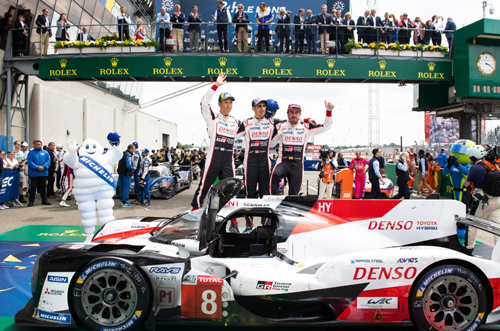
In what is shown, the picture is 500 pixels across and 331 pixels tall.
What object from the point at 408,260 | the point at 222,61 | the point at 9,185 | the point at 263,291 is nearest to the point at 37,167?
the point at 9,185

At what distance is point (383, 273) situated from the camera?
2707 millimetres

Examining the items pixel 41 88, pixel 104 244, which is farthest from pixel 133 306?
pixel 41 88

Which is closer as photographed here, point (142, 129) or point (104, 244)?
point (104, 244)

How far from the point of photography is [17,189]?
31.0 feet

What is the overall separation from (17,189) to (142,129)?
20.0 meters

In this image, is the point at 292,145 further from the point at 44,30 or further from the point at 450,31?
the point at 44,30

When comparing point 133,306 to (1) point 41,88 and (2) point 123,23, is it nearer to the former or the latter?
(2) point 123,23

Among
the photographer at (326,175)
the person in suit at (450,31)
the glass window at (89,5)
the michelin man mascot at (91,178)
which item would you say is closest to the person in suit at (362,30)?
the person in suit at (450,31)

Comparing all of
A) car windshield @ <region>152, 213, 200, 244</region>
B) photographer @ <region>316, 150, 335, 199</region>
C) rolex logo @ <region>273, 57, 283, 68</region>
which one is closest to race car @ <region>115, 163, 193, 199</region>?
photographer @ <region>316, 150, 335, 199</region>

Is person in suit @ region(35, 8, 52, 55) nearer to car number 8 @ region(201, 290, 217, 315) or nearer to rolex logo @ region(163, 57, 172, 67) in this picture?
rolex logo @ region(163, 57, 172, 67)

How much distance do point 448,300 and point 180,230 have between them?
2.41m

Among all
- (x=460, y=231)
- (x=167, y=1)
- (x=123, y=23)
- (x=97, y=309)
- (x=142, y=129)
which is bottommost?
(x=97, y=309)

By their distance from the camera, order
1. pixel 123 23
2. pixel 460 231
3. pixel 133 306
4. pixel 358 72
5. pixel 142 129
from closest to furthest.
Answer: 1. pixel 133 306
2. pixel 460 231
3. pixel 358 72
4. pixel 123 23
5. pixel 142 129

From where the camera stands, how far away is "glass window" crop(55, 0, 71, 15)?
16953 mm
